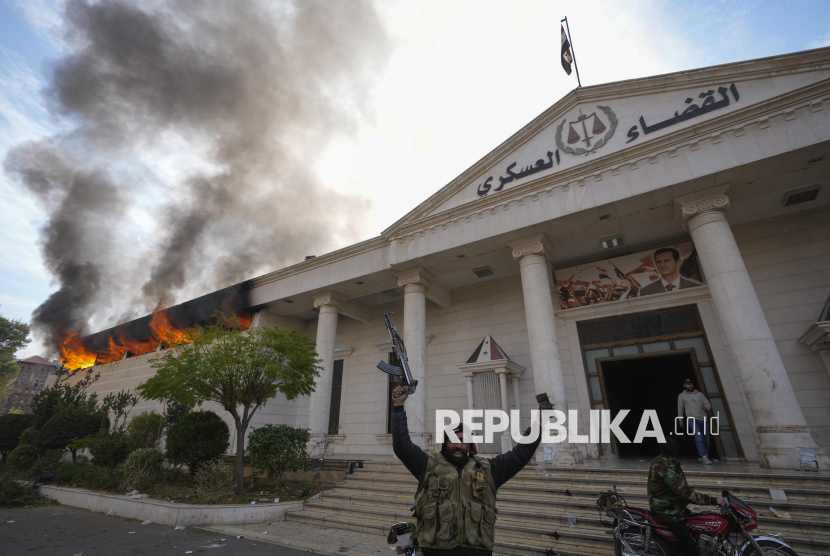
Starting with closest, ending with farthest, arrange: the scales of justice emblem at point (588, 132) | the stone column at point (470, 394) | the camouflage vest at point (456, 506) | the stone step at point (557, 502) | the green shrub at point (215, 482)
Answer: the camouflage vest at point (456, 506) → the stone step at point (557, 502) → the green shrub at point (215, 482) → the scales of justice emblem at point (588, 132) → the stone column at point (470, 394)

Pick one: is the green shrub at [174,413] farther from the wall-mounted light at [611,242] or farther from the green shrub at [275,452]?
the wall-mounted light at [611,242]

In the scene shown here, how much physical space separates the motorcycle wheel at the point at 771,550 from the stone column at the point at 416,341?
28.4 ft

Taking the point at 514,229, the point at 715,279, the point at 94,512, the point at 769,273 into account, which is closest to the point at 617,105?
the point at 514,229

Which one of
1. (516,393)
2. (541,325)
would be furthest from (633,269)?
(516,393)

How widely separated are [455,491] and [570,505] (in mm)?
5856

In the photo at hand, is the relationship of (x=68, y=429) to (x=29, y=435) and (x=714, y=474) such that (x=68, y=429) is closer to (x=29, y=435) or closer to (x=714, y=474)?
(x=29, y=435)

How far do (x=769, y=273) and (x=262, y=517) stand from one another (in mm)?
15589

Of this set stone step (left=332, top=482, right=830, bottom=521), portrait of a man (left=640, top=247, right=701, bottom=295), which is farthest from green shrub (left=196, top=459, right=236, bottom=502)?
portrait of a man (left=640, top=247, right=701, bottom=295)

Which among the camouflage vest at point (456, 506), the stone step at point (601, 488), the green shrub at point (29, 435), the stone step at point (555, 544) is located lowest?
the stone step at point (555, 544)

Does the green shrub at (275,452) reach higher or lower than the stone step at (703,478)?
higher

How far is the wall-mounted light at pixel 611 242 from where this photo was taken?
12.7 m

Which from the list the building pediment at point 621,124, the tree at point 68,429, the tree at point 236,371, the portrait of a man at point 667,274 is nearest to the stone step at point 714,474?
the tree at point 236,371

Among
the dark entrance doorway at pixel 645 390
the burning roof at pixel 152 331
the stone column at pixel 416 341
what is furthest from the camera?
the burning roof at pixel 152 331

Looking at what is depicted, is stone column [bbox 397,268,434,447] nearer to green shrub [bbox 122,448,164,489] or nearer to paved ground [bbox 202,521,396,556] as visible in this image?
paved ground [bbox 202,521,396,556]
